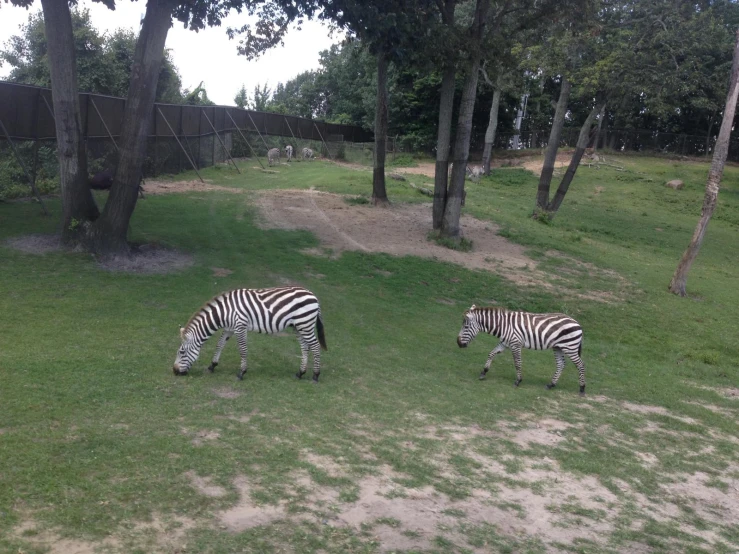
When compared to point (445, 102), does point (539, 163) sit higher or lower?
lower

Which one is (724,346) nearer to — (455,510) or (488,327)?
(488,327)

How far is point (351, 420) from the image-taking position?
10.5 m

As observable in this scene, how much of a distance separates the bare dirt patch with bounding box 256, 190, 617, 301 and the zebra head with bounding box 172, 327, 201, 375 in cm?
1144

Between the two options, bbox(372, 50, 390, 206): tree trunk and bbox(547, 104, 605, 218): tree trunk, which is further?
bbox(547, 104, 605, 218): tree trunk

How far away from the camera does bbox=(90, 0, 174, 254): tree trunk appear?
687 inches

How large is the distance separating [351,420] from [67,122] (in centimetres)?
1203

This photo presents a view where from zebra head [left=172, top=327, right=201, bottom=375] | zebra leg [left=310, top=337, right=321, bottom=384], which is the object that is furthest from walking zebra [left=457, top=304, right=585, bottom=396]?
zebra head [left=172, top=327, right=201, bottom=375]

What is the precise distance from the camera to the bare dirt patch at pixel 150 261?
698 inches

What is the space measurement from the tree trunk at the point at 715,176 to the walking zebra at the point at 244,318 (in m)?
16.3

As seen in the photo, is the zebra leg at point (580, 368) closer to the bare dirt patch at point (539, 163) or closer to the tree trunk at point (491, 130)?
the tree trunk at point (491, 130)

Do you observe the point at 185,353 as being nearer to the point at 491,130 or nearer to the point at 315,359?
the point at 315,359

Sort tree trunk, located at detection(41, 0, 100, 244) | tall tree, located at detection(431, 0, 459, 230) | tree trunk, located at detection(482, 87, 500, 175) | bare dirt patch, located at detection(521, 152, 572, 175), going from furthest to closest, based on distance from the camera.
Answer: bare dirt patch, located at detection(521, 152, 572, 175) → tree trunk, located at detection(482, 87, 500, 175) → tall tree, located at detection(431, 0, 459, 230) → tree trunk, located at detection(41, 0, 100, 244)

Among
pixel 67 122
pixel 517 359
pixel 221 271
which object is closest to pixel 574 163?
pixel 221 271

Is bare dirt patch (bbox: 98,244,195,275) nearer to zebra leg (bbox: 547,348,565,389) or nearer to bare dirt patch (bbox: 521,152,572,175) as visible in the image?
zebra leg (bbox: 547,348,565,389)
